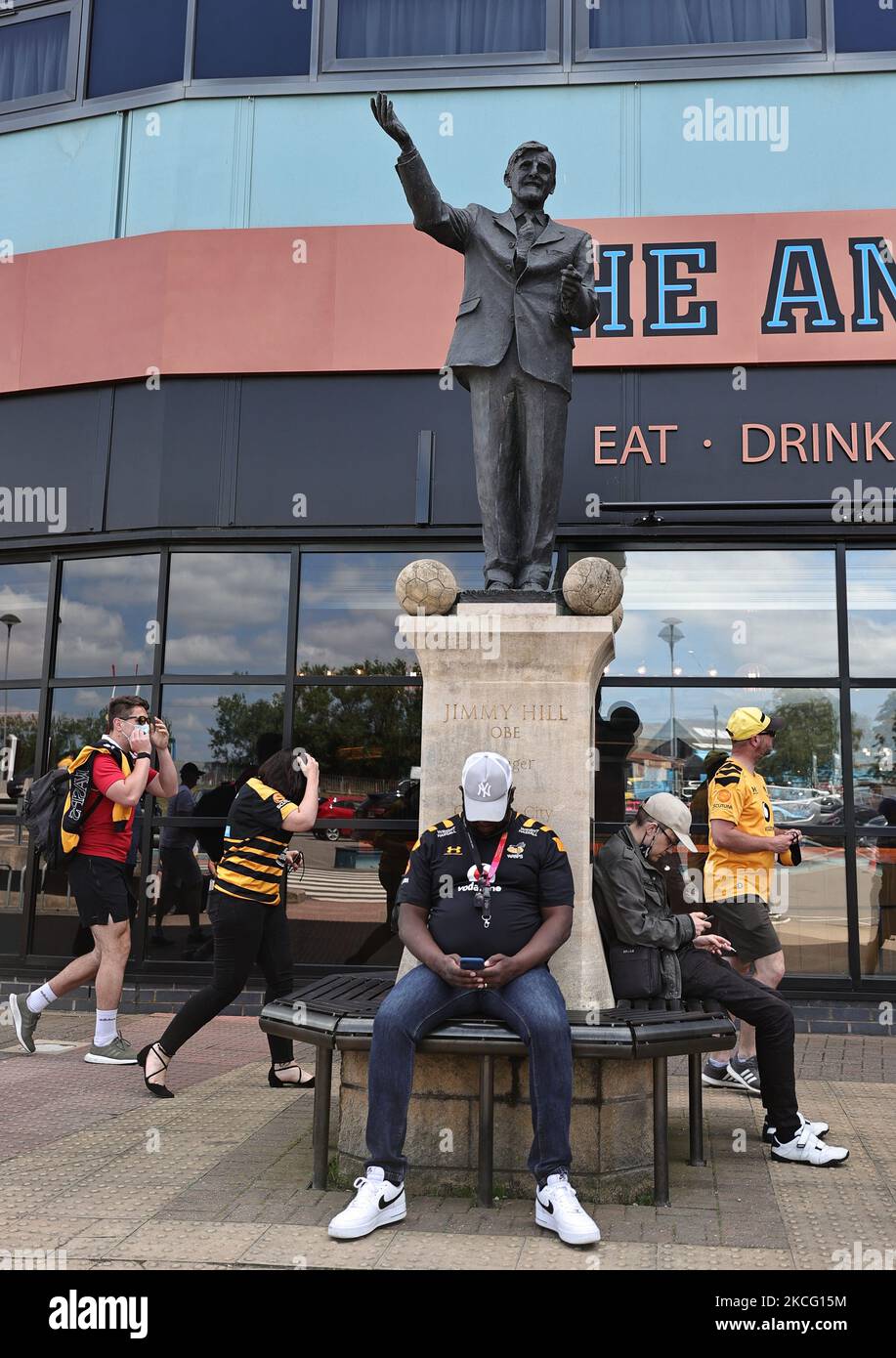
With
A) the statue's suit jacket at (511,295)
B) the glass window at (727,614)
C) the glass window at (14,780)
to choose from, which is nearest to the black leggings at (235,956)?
the statue's suit jacket at (511,295)

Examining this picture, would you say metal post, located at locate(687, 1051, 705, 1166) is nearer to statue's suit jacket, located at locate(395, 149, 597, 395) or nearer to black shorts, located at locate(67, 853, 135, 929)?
statue's suit jacket, located at locate(395, 149, 597, 395)

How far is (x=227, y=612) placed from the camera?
9.23m

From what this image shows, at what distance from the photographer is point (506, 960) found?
4176mm

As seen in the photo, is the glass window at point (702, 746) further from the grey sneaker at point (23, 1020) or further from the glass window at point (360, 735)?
the grey sneaker at point (23, 1020)

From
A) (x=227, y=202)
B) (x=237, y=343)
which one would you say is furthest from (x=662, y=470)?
(x=227, y=202)

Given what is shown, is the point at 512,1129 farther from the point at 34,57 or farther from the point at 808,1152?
the point at 34,57

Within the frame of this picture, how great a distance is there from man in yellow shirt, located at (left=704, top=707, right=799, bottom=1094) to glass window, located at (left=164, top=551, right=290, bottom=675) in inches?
164

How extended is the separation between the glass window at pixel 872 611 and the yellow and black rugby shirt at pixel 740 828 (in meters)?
2.99

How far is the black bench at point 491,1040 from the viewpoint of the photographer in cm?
417

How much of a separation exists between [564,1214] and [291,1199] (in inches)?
42.8

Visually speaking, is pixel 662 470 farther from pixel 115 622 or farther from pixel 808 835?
pixel 115 622

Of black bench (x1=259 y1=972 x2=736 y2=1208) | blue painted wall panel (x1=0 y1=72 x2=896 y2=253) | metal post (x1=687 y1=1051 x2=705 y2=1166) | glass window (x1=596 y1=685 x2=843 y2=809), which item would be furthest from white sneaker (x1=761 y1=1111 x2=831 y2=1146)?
blue painted wall panel (x1=0 y1=72 x2=896 y2=253)

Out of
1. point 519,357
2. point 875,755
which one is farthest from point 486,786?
point 875,755

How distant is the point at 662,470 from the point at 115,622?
4550mm
